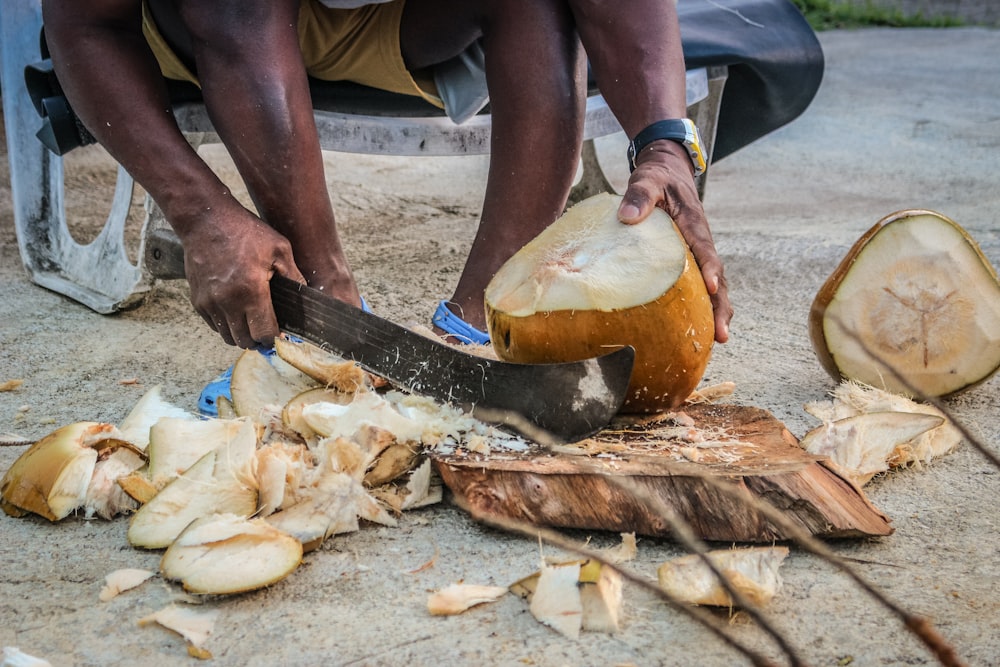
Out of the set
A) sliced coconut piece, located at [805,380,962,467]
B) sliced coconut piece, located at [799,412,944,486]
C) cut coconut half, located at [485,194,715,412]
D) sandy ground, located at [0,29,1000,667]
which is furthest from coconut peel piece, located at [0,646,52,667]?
sliced coconut piece, located at [805,380,962,467]

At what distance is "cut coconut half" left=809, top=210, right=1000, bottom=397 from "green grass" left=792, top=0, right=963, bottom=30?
7624mm

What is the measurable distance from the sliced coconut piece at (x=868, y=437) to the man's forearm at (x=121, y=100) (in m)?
1.07

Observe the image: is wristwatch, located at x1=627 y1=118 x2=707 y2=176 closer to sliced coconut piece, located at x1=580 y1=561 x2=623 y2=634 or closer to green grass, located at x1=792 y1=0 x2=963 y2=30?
sliced coconut piece, located at x1=580 y1=561 x2=623 y2=634

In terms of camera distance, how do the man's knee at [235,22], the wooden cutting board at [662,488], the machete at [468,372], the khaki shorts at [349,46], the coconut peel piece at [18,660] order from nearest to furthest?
the coconut peel piece at [18,660] < the wooden cutting board at [662,488] < the machete at [468,372] < the man's knee at [235,22] < the khaki shorts at [349,46]

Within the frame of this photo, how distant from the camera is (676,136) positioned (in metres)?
1.67

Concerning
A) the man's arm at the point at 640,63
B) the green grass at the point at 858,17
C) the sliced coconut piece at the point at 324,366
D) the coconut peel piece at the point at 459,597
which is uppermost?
the man's arm at the point at 640,63

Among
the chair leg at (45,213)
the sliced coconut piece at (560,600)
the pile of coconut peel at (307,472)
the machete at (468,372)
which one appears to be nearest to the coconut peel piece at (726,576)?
the pile of coconut peel at (307,472)

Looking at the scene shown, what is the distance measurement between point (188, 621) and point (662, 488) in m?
0.61

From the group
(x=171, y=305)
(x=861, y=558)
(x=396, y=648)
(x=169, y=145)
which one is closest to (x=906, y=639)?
(x=861, y=558)

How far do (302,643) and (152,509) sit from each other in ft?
1.17

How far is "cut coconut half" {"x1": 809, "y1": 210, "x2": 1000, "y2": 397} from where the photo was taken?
5.80ft

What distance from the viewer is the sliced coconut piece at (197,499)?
1291mm

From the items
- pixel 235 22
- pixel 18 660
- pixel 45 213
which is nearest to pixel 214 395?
pixel 235 22

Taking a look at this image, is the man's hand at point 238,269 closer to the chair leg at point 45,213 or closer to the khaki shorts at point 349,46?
the khaki shorts at point 349,46
